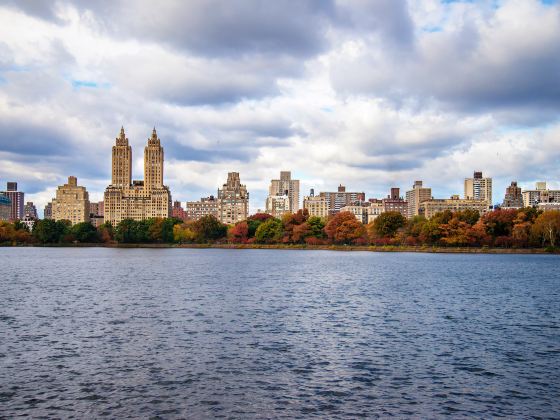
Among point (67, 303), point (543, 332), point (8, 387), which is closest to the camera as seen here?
point (8, 387)

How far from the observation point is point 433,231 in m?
167

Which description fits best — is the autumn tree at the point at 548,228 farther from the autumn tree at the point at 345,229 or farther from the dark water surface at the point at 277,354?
the dark water surface at the point at 277,354

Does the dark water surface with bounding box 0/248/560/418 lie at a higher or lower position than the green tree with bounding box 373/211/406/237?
lower

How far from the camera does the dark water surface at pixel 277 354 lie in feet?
74.9

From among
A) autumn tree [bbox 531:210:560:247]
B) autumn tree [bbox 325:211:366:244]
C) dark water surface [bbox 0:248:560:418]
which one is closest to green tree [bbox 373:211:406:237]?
autumn tree [bbox 325:211:366:244]

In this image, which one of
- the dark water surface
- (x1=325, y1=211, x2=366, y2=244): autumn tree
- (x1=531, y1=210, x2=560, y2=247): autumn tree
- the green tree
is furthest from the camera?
(x1=325, y1=211, x2=366, y2=244): autumn tree

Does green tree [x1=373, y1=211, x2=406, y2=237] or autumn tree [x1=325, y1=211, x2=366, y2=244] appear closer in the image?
green tree [x1=373, y1=211, x2=406, y2=237]

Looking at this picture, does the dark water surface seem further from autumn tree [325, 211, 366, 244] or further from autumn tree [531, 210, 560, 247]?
autumn tree [325, 211, 366, 244]

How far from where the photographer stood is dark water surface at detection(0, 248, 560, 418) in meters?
22.8

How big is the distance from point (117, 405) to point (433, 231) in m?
153

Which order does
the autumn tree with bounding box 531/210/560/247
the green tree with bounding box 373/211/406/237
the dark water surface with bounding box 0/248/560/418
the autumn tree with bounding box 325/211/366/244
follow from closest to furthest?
the dark water surface with bounding box 0/248/560/418
the autumn tree with bounding box 531/210/560/247
the green tree with bounding box 373/211/406/237
the autumn tree with bounding box 325/211/366/244

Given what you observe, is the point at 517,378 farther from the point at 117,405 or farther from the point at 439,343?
the point at 117,405

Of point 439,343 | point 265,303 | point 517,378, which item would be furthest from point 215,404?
point 265,303

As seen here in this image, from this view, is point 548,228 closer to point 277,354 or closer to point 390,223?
point 390,223
